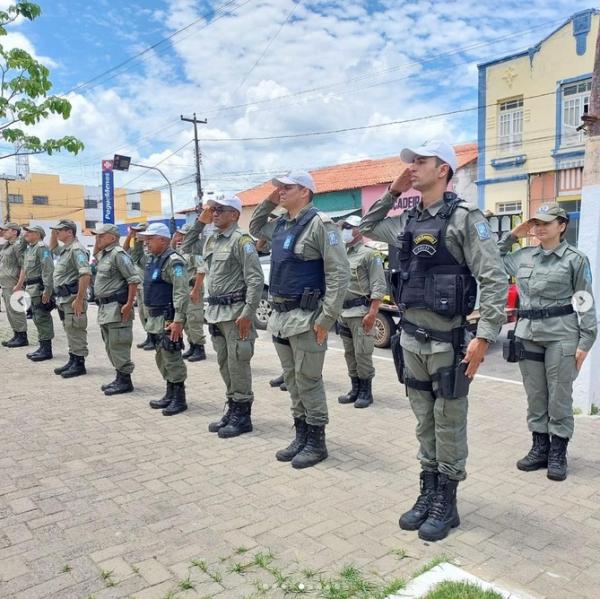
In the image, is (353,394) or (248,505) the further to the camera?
(353,394)

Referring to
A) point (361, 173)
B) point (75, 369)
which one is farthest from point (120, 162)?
point (75, 369)

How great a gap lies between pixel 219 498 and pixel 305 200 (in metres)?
2.16

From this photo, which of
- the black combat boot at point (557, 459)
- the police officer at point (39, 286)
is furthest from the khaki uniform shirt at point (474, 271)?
the police officer at point (39, 286)

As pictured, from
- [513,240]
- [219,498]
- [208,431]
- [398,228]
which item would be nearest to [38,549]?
[219,498]

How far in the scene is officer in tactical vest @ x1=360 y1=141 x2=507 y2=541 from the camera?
117 inches

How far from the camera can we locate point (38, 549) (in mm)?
3049

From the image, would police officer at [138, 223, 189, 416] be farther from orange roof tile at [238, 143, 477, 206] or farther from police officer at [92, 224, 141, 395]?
orange roof tile at [238, 143, 477, 206]

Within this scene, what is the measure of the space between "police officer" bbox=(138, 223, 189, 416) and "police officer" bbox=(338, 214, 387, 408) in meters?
1.69

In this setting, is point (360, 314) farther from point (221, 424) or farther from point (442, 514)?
point (442, 514)

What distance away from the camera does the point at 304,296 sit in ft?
13.5

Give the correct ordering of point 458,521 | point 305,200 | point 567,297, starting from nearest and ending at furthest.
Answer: point 458,521
point 567,297
point 305,200

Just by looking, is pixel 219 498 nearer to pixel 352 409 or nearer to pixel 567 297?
pixel 352 409

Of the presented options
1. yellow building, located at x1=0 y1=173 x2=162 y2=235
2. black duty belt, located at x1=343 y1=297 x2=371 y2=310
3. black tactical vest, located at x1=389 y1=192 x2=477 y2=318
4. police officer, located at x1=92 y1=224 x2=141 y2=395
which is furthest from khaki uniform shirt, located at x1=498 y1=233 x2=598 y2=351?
yellow building, located at x1=0 y1=173 x2=162 y2=235

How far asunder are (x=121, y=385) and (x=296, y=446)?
299cm
